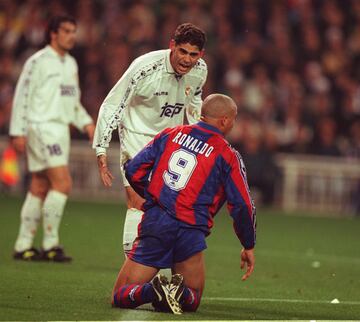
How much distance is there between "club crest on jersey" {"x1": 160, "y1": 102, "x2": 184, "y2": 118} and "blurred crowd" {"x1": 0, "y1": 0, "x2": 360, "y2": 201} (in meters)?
10.6

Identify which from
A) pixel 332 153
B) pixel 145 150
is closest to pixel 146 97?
pixel 145 150

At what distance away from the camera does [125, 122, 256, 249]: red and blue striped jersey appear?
7.61 meters

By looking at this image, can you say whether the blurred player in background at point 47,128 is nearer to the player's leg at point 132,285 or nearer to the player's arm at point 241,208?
the player's leg at point 132,285

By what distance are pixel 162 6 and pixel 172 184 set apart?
14.8 m

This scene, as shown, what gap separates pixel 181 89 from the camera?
8945 mm

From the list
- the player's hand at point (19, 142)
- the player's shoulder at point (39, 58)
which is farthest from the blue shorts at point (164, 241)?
the player's shoulder at point (39, 58)

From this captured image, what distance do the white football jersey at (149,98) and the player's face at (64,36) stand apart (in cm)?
260

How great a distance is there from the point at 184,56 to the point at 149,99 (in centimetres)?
53

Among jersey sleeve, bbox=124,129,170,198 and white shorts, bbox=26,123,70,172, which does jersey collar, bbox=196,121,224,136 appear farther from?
white shorts, bbox=26,123,70,172

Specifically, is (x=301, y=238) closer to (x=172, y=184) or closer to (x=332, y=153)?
(x=332, y=153)

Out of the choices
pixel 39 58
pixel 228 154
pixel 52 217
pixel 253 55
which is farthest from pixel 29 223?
pixel 253 55

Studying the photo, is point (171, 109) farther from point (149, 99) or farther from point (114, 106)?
point (114, 106)

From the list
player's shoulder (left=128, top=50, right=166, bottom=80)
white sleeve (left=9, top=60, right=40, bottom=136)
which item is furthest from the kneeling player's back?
white sleeve (left=9, top=60, right=40, bottom=136)

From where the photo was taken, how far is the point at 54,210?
11180mm
